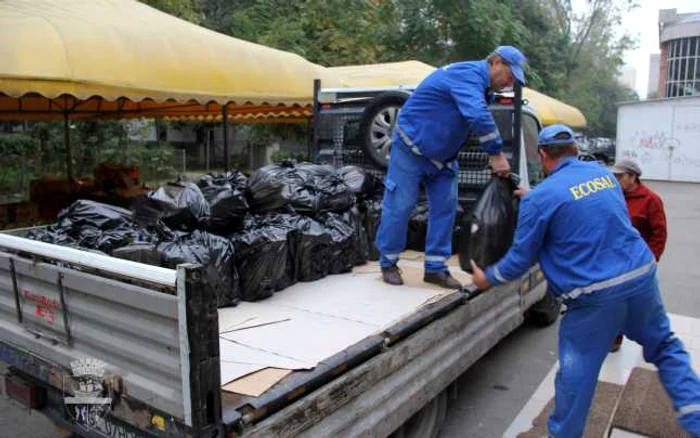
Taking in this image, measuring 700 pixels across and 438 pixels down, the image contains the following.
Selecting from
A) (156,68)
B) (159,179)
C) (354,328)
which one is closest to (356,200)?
(354,328)

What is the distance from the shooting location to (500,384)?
187 inches

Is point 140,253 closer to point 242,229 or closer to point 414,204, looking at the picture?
point 242,229

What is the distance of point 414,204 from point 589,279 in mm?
1506

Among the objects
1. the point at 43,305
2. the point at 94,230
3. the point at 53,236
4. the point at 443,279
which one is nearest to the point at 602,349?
the point at 443,279

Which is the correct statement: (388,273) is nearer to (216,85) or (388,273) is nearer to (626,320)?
(626,320)

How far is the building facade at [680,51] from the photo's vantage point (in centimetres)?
4384

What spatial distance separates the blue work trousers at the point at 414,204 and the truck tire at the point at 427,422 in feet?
2.90

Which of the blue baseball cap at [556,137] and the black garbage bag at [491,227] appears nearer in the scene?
the blue baseball cap at [556,137]

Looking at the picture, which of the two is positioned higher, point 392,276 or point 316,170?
point 316,170

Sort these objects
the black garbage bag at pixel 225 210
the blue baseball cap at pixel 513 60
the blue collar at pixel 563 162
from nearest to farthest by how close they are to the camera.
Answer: the blue collar at pixel 563 162
the black garbage bag at pixel 225 210
the blue baseball cap at pixel 513 60

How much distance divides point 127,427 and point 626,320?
7.78ft

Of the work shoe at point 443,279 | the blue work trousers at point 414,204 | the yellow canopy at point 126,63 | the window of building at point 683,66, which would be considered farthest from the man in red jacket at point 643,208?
the window of building at point 683,66

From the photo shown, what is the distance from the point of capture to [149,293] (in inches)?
81.8

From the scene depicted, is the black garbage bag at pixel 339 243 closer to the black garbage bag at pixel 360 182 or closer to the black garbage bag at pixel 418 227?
the black garbage bag at pixel 360 182
